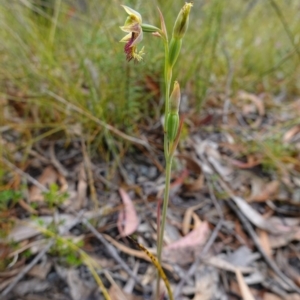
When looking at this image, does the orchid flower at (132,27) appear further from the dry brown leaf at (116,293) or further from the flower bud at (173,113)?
the dry brown leaf at (116,293)

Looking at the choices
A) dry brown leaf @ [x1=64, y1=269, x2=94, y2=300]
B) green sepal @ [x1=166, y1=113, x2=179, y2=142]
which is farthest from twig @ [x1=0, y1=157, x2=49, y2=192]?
green sepal @ [x1=166, y1=113, x2=179, y2=142]

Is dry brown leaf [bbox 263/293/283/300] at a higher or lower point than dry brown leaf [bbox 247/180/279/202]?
lower

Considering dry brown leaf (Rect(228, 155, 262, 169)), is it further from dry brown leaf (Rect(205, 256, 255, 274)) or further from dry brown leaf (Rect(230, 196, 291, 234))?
dry brown leaf (Rect(205, 256, 255, 274))

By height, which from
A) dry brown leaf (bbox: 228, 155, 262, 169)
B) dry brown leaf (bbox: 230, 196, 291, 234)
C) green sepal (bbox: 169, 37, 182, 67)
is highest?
green sepal (bbox: 169, 37, 182, 67)

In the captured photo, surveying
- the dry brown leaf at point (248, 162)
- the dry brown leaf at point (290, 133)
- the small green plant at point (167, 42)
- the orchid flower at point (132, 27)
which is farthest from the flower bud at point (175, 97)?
the dry brown leaf at point (290, 133)

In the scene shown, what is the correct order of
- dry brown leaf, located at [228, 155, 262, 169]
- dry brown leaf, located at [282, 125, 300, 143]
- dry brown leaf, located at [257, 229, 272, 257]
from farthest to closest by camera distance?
dry brown leaf, located at [282, 125, 300, 143]
dry brown leaf, located at [228, 155, 262, 169]
dry brown leaf, located at [257, 229, 272, 257]

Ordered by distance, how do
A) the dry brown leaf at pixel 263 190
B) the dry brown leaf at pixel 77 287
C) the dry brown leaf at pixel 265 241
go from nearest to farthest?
the dry brown leaf at pixel 77 287 < the dry brown leaf at pixel 265 241 < the dry brown leaf at pixel 263 190
